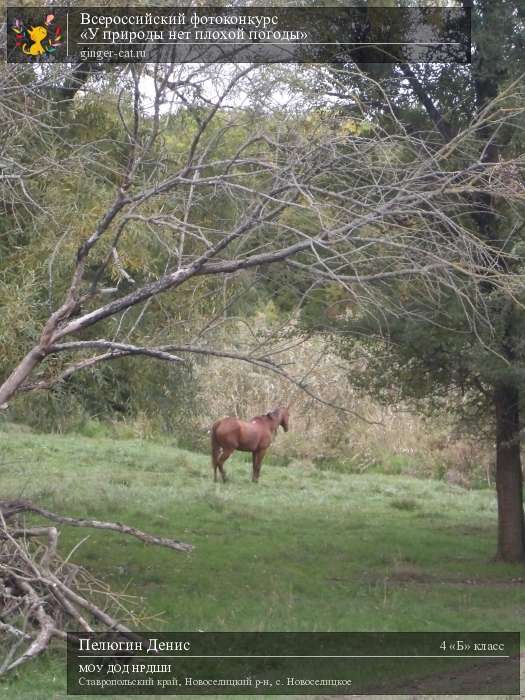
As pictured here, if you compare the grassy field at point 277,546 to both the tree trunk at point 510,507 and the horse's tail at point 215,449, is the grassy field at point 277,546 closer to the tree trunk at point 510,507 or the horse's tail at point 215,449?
the tree trunk at point 510,507

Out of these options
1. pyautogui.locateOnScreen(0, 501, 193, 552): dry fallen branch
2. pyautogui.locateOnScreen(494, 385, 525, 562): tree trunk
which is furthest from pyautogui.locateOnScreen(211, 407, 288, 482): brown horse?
pyautogui.locateOnScreen(0, 501, 193, 552): dry fallen branch

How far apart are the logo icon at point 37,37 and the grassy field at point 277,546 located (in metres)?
4.43

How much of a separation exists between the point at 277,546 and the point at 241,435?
214 inches

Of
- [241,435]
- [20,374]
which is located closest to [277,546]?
[241,435]

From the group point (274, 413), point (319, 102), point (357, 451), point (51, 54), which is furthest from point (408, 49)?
point (357, 451)

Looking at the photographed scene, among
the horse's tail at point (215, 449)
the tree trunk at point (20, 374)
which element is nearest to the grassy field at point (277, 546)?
the horse's tail at point (215, 449)

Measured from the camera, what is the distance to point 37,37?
9.70 metres

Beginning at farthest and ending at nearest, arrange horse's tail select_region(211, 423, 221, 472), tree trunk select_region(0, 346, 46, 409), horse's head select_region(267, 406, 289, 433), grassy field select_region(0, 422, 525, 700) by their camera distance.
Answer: horse's head select_region(267, 406, 289, 433) → horse's tail select_region(211, 423, 221, 472) → grassy field select_region(0, 422, 525, 700) → tree trunk select_region(0, 346, 46, 409)

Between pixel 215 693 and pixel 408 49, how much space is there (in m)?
7.35

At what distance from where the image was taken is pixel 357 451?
24.5 meters

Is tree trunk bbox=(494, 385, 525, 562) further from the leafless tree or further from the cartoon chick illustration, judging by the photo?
the cartoon chick illustration

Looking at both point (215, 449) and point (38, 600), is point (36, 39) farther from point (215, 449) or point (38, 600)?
point (215, 449)

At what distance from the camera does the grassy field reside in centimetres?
1016

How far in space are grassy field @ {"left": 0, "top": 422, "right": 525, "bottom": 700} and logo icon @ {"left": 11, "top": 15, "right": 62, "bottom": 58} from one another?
4.43 meters
